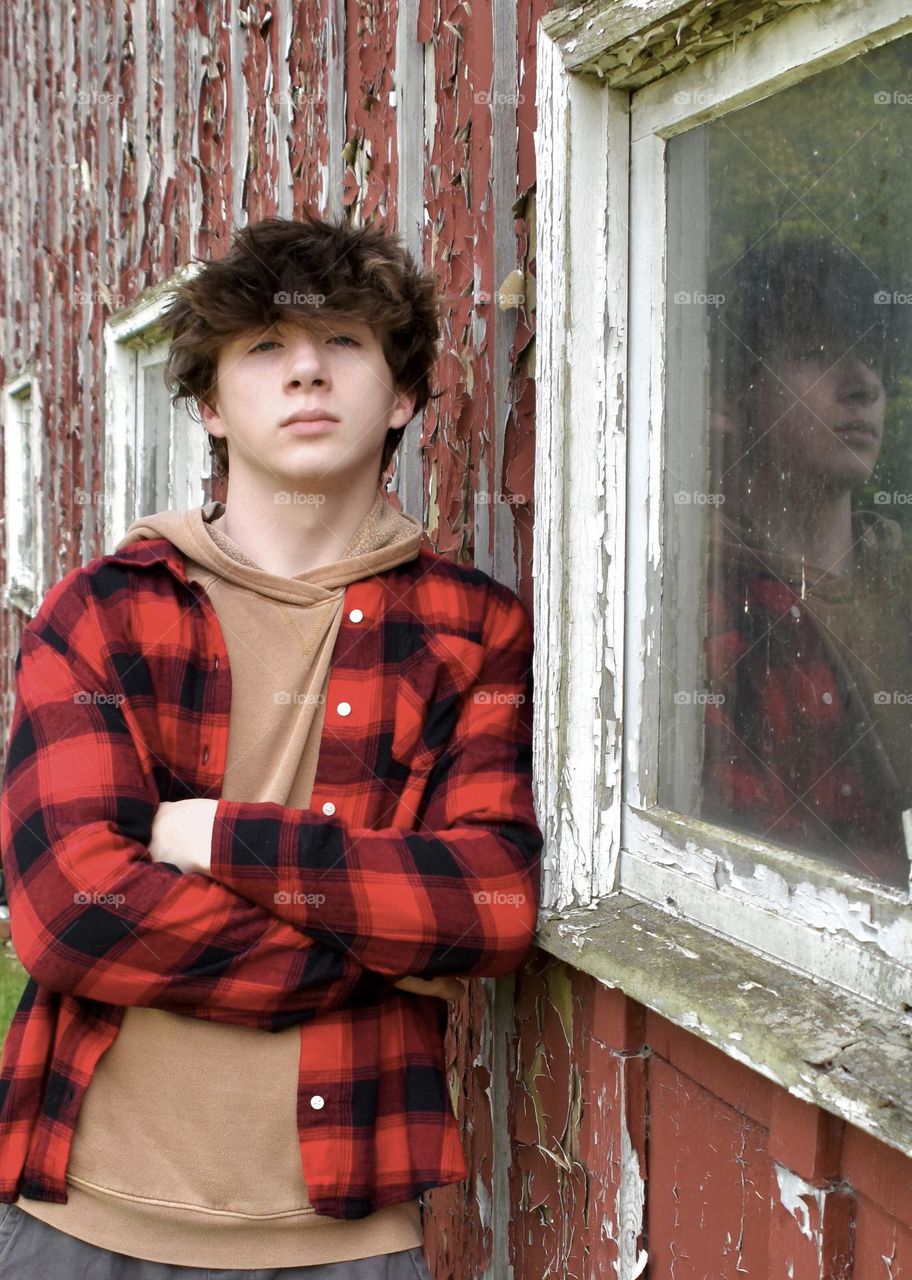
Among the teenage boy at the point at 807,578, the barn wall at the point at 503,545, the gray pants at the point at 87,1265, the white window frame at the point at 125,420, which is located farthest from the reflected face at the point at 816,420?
the white window frame at the point at 125,420

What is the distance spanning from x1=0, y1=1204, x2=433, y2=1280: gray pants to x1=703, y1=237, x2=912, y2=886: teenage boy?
885mm

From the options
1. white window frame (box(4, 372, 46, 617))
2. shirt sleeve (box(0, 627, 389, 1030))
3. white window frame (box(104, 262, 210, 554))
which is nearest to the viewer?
shirt sleeve (box(0, 627, 389, 1030))

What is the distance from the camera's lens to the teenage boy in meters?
1.55

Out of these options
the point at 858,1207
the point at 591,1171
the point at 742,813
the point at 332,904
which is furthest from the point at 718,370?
the point at 591,1171

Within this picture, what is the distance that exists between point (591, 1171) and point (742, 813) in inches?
27.6

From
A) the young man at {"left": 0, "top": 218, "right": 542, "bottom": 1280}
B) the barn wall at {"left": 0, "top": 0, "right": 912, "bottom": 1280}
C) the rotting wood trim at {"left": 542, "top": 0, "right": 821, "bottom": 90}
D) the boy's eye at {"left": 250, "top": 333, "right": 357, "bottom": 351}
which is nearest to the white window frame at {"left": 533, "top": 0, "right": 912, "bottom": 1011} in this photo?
the rotting wood trim at {"left": 542, "top": 0, "right": 821, "bottom": 90}

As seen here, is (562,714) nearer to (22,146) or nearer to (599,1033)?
(599,1033)

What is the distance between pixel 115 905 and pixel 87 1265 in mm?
557

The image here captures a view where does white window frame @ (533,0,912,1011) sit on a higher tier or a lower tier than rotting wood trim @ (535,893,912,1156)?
higher

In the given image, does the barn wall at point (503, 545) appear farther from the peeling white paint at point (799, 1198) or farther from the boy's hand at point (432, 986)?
the boy's hand at point (432, 986)

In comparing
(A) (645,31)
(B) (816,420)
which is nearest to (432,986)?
(B) (816,420)

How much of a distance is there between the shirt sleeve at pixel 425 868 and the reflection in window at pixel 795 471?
0.29m

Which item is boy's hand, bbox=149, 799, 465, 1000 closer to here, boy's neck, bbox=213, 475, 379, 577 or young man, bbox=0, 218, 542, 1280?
young man, bbox=0, 218, 542, 1280

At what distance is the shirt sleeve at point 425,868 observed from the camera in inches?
69.3
